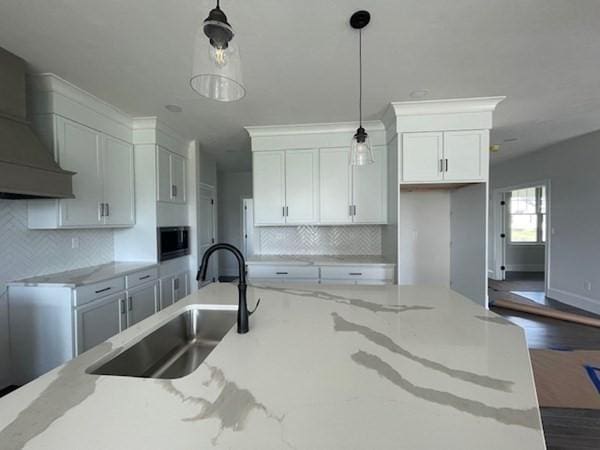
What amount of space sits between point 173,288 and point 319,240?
207cm

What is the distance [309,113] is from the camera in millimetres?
3215

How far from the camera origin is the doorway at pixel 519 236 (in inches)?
253

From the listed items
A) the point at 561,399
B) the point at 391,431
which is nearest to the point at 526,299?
the point at 561,399

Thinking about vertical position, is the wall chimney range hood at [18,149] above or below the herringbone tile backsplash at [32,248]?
above

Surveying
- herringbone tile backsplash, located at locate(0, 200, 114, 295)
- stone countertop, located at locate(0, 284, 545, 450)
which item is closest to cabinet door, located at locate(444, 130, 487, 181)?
stone countertop, located at locate(0, 284, 545, 450)

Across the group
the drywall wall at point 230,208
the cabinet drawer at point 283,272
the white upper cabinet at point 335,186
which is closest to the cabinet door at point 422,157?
the white upper cabinet at point 335,186

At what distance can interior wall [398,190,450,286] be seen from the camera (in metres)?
3.84

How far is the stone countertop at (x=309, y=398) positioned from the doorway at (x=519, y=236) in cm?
631

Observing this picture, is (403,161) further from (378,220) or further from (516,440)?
(516,440)

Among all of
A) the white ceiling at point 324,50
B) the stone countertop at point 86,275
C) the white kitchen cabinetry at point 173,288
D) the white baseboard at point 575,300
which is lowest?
the white baseboard at point 575,300

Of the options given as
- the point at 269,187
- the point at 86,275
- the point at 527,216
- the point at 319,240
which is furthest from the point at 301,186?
the point at 527,216

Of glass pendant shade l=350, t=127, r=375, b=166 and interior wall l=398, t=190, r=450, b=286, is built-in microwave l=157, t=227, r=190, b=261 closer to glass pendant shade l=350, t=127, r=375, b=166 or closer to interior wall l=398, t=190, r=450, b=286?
glass pendant shade l=350, t=127, r=375, b=166

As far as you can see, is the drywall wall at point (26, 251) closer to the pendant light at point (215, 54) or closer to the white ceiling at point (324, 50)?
the white ceiling at point (324, 50)

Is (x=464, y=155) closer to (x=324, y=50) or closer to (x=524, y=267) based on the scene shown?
(x=324, y=50)
